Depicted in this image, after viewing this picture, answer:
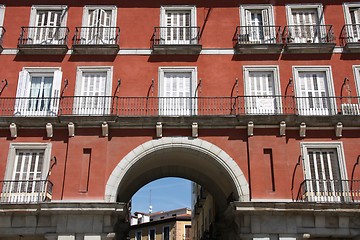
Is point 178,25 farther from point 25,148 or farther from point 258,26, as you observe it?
point 25,148

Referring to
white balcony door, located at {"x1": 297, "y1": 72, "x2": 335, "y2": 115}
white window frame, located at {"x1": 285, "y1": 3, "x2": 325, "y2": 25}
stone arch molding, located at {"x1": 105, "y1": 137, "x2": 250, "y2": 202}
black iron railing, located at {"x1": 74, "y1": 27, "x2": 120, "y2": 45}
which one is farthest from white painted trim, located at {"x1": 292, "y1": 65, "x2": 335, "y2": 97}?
black iron railing, located at {"x1": 74, "y1": 27, "x2": 120, "y2": 45}

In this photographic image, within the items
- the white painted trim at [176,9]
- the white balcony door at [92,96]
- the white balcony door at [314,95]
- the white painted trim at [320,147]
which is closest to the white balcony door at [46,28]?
the white balcony door at [92,96]

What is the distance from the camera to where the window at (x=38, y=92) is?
19.0m

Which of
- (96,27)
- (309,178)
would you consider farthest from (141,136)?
(309,178)

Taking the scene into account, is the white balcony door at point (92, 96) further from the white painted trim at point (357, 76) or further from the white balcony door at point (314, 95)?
the white painted trim at point (357, 76)

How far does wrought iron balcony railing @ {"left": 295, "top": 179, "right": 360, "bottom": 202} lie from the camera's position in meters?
17.2

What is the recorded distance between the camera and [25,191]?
17.6 metres

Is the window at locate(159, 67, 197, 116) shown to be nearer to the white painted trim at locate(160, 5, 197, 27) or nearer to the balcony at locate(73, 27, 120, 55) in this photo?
the balcony at locate(73, 27, 120, 55)

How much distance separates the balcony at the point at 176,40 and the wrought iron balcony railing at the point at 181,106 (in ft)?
7.90

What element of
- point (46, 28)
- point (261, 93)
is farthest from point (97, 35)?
point (261, 93)

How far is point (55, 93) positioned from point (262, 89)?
9.32m

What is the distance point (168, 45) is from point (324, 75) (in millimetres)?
7343

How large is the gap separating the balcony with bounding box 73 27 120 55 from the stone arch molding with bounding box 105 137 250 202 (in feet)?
16.3

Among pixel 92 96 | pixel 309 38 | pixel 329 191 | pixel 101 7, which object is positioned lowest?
pixel 329 191
